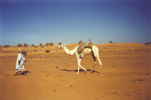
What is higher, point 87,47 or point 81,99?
point 87,47

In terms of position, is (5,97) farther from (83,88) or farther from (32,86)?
(83,88)

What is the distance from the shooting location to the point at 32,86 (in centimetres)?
662

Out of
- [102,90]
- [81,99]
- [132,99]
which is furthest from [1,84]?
[132,99]

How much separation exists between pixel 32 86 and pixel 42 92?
3.74 feet

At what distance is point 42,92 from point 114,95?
3.24 meters

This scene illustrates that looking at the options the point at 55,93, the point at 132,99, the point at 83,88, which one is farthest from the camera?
the point at 83,88

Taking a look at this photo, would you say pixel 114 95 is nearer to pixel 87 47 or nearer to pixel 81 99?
pixel 81 99

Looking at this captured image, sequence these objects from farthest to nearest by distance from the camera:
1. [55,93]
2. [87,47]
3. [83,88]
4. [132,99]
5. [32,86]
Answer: [87,47]
[32,86]
[83,88]
[55,93]
[132,99]

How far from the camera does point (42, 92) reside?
19.0ft

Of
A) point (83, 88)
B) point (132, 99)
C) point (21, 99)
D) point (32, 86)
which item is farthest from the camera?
point (32, 86)

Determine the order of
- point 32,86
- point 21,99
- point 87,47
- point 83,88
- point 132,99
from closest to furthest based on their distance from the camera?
point 132,99 < point 21,99 < point 83,88 < point 32,86 < point 87,47

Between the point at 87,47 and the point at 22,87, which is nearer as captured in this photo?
the point at 22,87

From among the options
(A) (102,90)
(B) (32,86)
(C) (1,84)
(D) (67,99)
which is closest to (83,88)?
(A) (102,90)

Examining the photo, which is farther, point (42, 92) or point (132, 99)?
point (42, 92)
